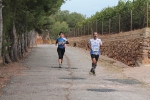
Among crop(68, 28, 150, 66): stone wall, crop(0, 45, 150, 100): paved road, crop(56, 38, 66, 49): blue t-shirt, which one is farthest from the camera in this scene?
crop(68, 28, 150, 66): stone wall

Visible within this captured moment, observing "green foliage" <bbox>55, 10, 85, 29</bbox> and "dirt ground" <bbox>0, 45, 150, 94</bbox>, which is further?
"green foliage" <bbox>55, 10, 85, 29</bbox>

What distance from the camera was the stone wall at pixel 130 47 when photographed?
2291 centimetres

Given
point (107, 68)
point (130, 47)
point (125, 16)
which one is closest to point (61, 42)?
point (107, 68)

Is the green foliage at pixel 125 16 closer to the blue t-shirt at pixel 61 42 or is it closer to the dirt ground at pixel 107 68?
the dirt ground at pixel 107 68

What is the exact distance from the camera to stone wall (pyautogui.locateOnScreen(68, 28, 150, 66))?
902 inches

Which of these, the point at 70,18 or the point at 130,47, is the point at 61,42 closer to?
the point at 130,47

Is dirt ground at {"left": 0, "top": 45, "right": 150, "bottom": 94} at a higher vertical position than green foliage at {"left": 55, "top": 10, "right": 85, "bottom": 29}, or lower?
lower

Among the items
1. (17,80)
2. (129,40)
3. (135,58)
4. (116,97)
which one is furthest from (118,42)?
(116,97)

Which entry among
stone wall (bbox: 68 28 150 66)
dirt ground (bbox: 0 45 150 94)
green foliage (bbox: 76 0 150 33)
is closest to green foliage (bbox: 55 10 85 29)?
green foliage (bbox: 76 0 150 33)

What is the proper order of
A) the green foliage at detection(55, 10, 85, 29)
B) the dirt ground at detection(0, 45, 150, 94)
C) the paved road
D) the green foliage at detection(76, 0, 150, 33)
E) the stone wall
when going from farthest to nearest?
1. the green foliage at detection(55, 10, 85, 29)
2. the green foliage at detection(76, 0, 150, 33)
3. the stone wall
4. the dirt ground at detection(0, 45, 150, 94)
5. the paved road

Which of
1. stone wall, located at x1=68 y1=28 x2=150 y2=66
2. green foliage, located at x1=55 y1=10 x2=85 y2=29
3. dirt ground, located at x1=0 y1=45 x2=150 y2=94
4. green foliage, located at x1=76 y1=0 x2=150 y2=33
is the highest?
green foliage, located at x1=55 y1=10 x2=85 y2=29

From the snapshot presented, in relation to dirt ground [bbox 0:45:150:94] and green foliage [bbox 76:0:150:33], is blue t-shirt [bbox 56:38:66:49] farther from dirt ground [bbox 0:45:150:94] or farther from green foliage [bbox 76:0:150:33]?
green foliage [bbox 76:0:150:33]

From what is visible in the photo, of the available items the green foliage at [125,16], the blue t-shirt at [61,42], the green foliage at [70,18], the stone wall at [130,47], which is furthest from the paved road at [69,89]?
the green foliage at [70,18]

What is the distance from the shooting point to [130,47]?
1012 inches
